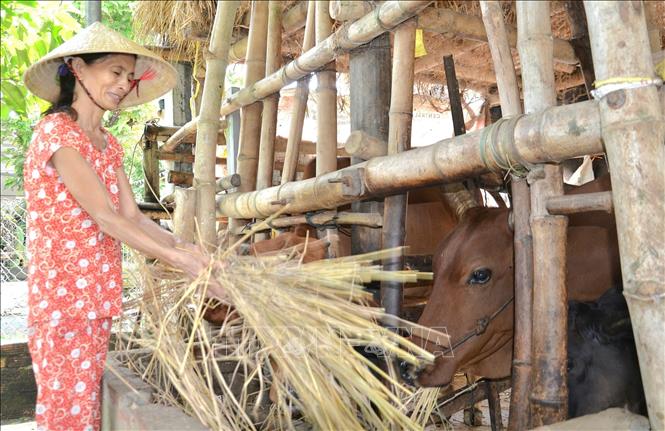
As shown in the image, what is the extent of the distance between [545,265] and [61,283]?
67.1 inches

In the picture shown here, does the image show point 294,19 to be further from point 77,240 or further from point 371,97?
point 77,240

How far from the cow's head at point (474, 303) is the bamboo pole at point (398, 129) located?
0.70 feet

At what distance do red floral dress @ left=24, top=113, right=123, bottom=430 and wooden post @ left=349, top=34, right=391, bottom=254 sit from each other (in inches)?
64.8

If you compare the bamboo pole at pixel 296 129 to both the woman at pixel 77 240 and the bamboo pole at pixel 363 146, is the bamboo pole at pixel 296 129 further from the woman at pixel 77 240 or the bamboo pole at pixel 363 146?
the woman at pixel 77 240

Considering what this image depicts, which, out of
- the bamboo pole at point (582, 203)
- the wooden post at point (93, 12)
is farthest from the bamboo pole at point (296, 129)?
the bamboo pole at point (582, 203)

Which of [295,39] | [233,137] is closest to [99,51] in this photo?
[295,39]

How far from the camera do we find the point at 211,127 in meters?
4.01

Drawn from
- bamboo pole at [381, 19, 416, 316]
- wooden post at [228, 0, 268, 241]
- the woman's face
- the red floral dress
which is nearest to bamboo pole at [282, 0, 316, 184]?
wooden post at [228, 0, 268, 241]

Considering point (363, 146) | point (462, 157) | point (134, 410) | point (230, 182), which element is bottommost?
point (134, 410)

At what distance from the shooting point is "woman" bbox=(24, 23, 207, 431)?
7.23ft

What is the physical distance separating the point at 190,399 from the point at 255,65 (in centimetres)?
321

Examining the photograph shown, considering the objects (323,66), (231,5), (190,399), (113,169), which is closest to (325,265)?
(190,399)

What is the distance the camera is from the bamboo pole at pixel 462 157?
2.05 meters

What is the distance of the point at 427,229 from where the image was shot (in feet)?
15.7
